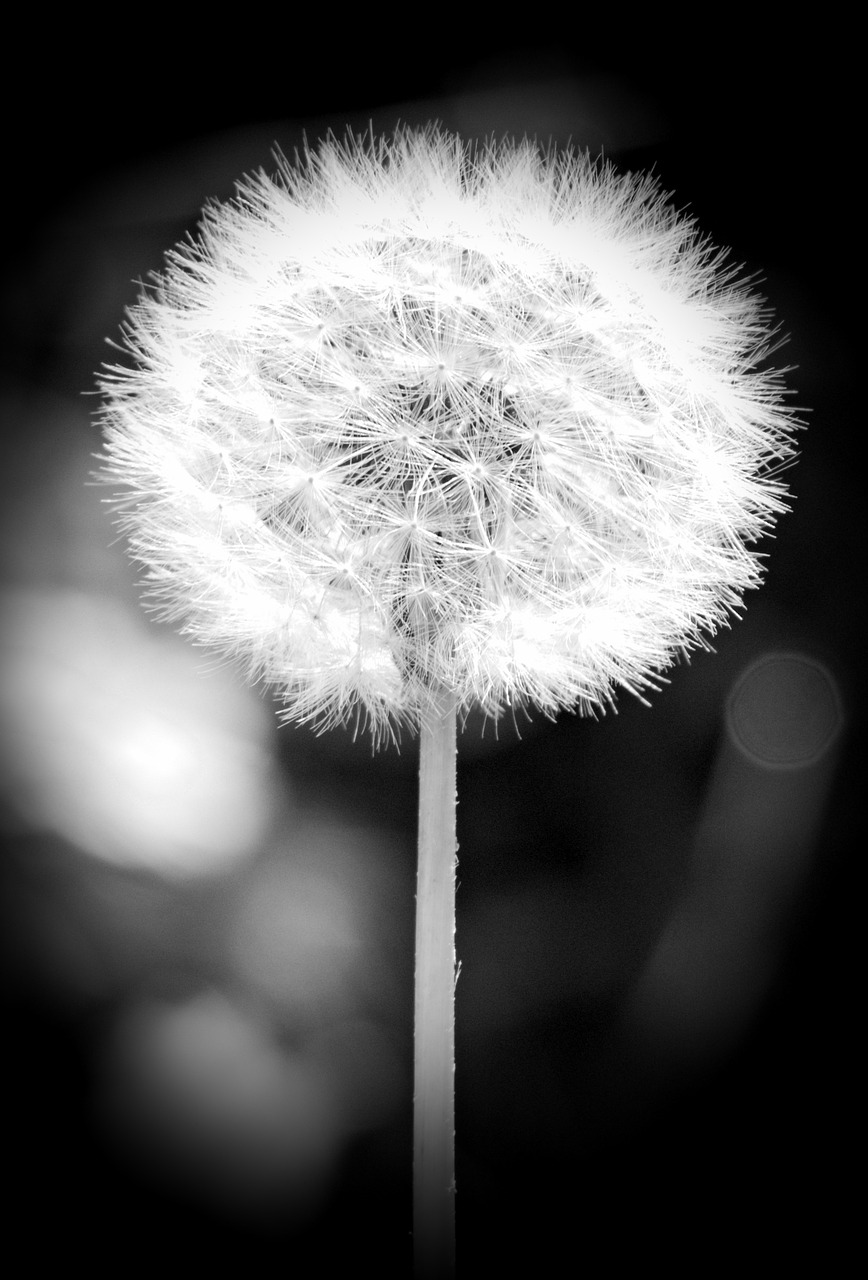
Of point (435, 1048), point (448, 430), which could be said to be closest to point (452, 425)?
point (448, 430)

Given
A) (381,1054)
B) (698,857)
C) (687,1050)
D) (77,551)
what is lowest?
(381,1054)

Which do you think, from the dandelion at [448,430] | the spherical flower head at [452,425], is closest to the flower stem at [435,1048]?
the dandelion at [448,430]

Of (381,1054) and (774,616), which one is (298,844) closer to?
(381,1054)

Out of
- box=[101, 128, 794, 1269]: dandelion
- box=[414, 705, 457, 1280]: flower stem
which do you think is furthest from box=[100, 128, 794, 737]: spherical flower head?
box=[414, 705, 457, 1280]: flower stem

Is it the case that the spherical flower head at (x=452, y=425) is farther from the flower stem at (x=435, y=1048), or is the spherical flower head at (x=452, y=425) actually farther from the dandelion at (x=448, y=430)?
the flower stem at (x=435, y=1048)

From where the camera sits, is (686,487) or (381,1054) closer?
(686,487)

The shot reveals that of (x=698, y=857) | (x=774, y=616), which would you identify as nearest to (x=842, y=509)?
(x=774, y=616)

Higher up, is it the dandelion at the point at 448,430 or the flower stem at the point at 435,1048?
A: the dandelion at the point at 448,430
